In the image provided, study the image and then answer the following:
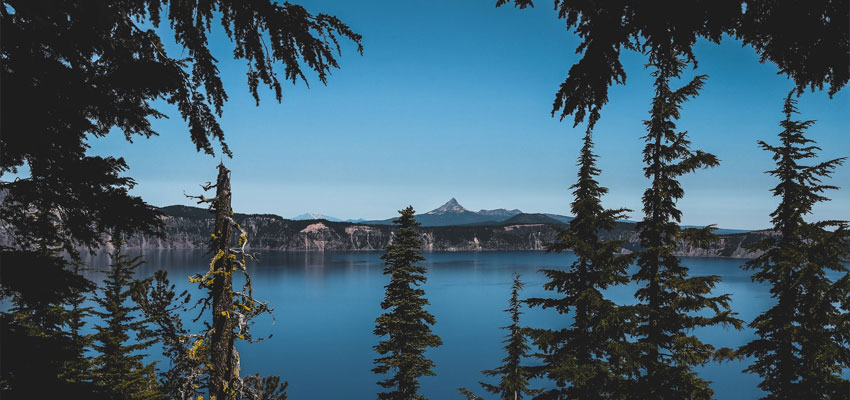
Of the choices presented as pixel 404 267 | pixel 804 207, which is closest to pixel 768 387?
pixel 804 207

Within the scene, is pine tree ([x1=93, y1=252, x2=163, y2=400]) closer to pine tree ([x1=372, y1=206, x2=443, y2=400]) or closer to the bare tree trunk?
the bare tree trunk

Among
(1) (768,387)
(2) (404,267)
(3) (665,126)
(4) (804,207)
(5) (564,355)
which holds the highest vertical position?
(3) (665,126)

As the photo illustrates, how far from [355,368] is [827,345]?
2432 inches

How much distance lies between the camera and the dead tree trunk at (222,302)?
489 cm

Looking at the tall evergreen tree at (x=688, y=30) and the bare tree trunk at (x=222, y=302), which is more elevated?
the tall evergreen tree at (x=688, y=30)

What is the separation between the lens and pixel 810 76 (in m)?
2.70

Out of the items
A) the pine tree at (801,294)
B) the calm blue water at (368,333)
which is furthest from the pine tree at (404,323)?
the calm blue water at (368,333)

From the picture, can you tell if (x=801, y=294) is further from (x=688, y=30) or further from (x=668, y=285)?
(x=688, y=30)

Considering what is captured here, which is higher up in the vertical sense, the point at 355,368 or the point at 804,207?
the point at 804,207

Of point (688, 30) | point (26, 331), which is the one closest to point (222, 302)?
point (26, 331)

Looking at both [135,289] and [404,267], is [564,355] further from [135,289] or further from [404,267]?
[135,289]

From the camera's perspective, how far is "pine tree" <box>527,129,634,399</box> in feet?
43.1

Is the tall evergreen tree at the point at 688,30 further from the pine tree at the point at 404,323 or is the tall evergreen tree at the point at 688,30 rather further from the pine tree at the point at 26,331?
the pine tree at the point at 404,323

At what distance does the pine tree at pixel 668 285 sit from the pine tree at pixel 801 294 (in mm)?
3300
